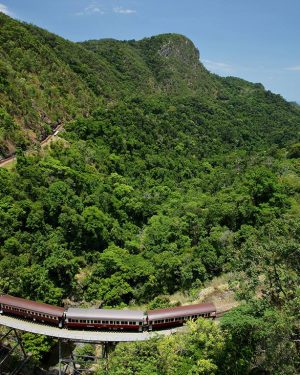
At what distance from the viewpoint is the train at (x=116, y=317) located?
32781 millimetres

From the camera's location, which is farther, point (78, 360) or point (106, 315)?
point (78, 360)

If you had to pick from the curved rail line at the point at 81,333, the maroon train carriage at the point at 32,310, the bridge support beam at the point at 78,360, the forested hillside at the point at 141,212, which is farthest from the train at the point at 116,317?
the forested hillside at the point at 141,212

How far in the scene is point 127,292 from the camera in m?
44.1

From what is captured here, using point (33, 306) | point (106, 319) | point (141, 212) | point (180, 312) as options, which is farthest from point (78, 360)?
point (141, 212)

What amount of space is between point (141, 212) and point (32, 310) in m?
33.9

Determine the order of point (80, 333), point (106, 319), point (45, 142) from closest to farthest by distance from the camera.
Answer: point (106, 319) < point (80, 333) < point (45, 142)

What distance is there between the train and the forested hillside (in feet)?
15.8

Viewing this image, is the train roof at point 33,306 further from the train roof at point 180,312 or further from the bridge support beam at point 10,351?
the train roof at point 180,312

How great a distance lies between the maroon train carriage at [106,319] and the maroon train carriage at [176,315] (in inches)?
33.3

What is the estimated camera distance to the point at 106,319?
108ft

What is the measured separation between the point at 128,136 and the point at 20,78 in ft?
81.5

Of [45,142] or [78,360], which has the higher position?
[45,142]

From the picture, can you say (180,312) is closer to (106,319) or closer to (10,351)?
(106,319)

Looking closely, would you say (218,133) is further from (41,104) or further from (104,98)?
(41,104)
